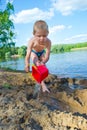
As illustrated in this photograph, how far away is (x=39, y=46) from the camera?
7.05 meters

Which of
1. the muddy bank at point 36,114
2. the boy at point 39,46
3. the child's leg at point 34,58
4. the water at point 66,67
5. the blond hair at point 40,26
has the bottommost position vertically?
the water at point 66,67

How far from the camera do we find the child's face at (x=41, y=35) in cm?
656

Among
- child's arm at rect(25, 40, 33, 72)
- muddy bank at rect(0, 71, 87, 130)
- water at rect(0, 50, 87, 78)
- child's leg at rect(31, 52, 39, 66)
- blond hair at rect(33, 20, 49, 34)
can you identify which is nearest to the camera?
muddy bank at rect(0, 71, 87, 130)

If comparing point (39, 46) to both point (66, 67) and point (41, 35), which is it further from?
point (66, 67)

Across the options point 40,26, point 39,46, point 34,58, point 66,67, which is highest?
point 40,26

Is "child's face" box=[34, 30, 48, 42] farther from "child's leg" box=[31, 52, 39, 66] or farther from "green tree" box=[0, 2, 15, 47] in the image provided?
"green tree" box=[0, 2, 15, 47]

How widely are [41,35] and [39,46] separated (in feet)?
1.44

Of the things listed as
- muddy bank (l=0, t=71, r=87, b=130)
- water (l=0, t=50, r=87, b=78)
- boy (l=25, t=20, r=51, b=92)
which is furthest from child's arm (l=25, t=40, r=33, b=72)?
water (l=0, t=50, r=87, b=78)

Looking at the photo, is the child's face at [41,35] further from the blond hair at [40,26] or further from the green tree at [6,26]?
the green tree at [6,26]

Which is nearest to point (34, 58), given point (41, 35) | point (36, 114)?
point (41, 35)

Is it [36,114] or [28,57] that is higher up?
[28,57]

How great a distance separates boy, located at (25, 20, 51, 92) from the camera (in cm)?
657

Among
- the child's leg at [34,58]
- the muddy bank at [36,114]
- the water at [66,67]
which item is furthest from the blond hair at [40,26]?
the water at [66,67]

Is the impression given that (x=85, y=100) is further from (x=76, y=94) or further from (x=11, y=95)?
(x=11, y=95)
